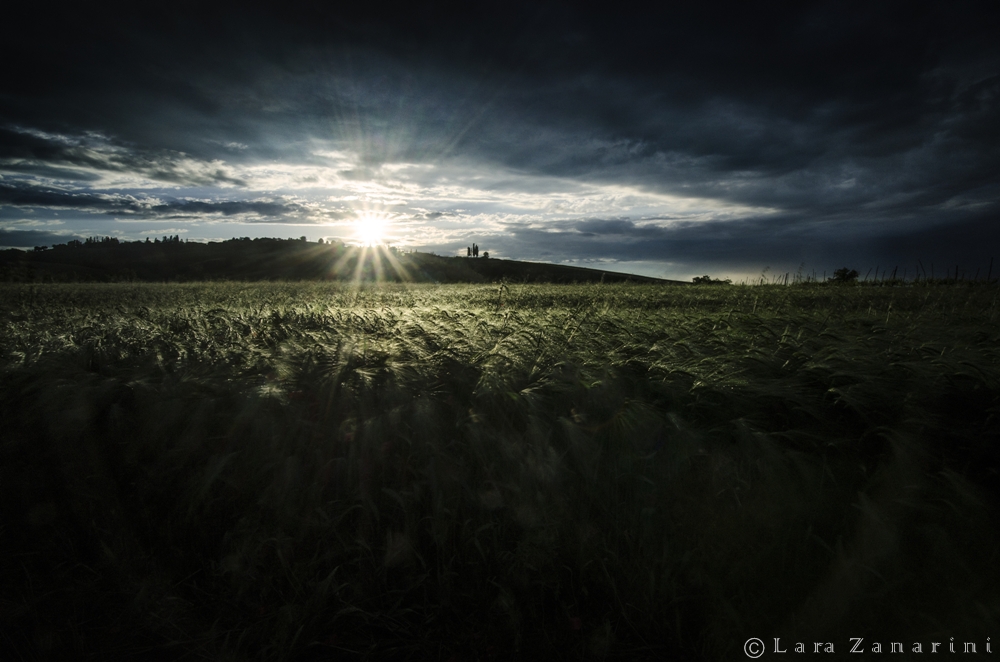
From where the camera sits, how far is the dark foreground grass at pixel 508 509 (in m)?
2.22

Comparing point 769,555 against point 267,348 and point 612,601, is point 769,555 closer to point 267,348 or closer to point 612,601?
point 612,601

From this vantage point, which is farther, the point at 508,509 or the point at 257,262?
the point at 257,262

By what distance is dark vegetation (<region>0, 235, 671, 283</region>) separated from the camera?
158 ft

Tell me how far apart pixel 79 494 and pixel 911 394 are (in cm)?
513

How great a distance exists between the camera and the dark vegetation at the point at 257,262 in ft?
158

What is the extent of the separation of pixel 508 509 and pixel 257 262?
78.1m

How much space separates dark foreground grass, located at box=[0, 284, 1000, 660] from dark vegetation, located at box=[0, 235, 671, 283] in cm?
3763

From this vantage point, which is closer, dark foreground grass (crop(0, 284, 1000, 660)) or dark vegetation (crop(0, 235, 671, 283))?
dark foreground grass (crop(0, 284, 1000, 660))

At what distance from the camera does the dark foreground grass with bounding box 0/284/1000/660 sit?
2217 mm

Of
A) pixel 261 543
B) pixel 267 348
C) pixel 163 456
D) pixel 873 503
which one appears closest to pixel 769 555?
pixel 873 503

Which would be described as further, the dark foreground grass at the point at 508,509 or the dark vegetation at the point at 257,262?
the dark vegetation at the point at 257,262

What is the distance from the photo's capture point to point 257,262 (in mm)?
70375

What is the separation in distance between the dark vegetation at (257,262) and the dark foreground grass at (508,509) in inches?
1481

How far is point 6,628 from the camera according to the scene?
2.33m
